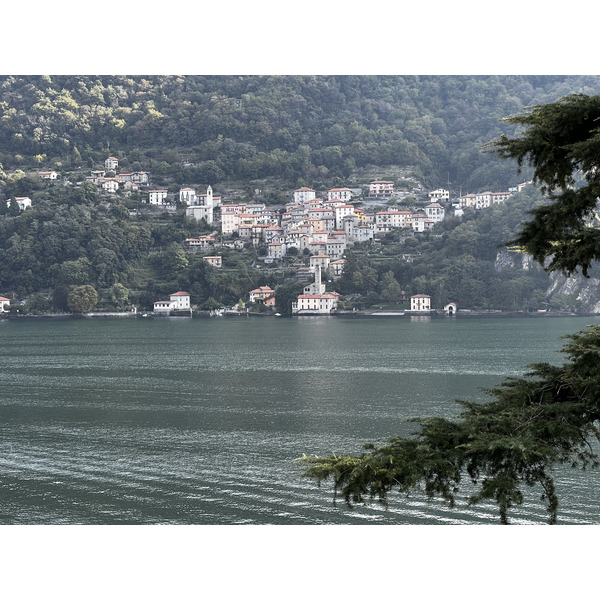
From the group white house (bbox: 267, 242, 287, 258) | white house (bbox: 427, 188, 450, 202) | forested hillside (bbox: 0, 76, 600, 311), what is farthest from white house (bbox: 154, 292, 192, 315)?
white house (bbox: 427, 188, 450, 202)

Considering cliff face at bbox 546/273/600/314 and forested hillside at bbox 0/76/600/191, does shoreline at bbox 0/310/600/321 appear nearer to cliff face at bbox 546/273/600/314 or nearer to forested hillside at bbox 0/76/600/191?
cliff face at bbox 546/273/600/314

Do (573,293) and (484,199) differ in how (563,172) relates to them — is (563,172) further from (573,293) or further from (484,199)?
(484,199)

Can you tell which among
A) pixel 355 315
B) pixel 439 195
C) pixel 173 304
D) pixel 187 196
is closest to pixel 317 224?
pixel 187 196

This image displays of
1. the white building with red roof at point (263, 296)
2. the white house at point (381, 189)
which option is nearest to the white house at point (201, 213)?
the white building with red roof at point (263, 296)

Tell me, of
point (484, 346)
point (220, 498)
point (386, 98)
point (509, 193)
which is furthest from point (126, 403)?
point (386, 98)

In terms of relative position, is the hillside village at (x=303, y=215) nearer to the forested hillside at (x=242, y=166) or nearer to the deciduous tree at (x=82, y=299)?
the forested hillside at (x=242, y=166)
